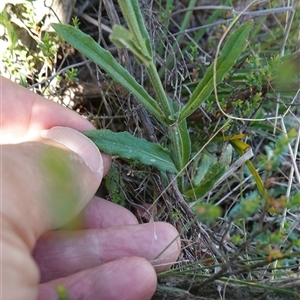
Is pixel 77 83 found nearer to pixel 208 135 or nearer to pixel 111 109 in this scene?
pixel 111 109

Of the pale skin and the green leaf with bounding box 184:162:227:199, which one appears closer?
the pale skin

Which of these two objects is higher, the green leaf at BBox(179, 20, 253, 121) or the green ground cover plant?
the green leaf at BBox(179, 20, 253, 121)

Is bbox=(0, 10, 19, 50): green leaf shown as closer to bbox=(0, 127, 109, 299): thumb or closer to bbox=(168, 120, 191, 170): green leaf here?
bbox=(0, 127, 109, 299): thumb

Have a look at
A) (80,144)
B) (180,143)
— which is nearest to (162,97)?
(180,143)

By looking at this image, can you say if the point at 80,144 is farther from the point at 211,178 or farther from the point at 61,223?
the point at 211,178

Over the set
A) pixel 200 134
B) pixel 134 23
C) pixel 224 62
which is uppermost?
pixel 134 23

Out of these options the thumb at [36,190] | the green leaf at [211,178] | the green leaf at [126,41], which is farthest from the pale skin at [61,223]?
the green leaf at [126,41]

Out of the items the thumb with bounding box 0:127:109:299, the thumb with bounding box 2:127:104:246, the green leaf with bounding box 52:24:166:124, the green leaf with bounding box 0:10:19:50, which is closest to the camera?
the thumb with bounding box 0:127:109:299

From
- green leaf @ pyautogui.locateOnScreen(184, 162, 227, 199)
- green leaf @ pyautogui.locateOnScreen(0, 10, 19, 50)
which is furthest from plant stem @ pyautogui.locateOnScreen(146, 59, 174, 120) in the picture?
green leaf @ pyautogui.locateOnScreen(0, 10, 19, 50)
